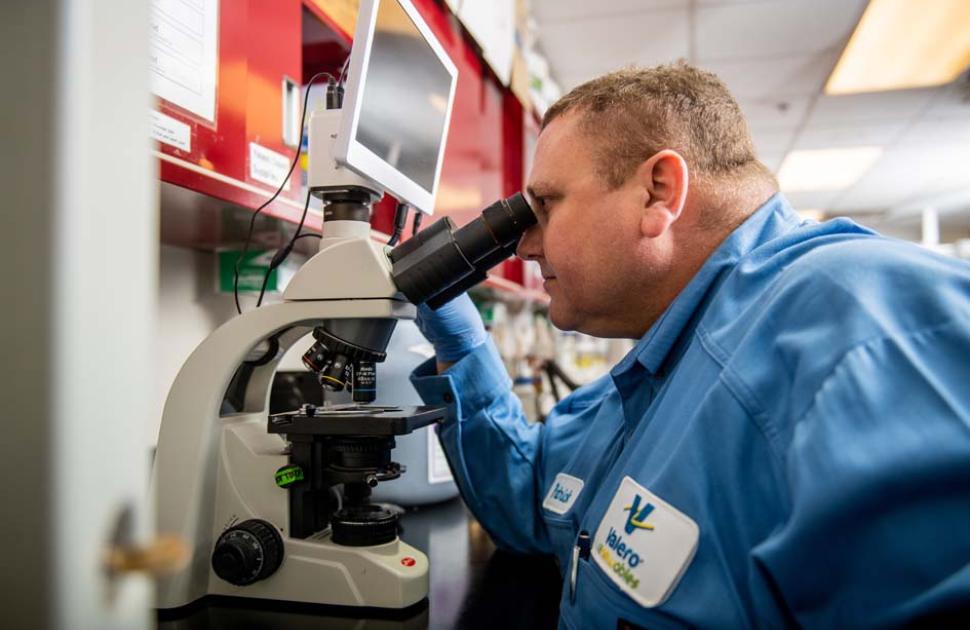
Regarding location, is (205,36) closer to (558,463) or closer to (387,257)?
(387,257)

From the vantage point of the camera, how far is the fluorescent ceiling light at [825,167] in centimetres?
508

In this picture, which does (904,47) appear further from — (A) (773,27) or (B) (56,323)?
(B) (56,323)

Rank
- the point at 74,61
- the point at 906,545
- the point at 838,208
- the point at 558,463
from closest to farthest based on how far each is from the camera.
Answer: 1. the point at 74,61
2. the point at 906,545
3. the point at 558,463
4. the point at 838,208

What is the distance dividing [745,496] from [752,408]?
0.09 metres

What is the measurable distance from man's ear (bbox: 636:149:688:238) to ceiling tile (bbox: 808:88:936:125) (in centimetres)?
371

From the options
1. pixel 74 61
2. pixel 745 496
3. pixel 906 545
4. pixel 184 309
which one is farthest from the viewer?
pixel 184 309

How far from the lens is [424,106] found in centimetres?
104

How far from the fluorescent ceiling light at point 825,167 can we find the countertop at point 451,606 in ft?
15.6

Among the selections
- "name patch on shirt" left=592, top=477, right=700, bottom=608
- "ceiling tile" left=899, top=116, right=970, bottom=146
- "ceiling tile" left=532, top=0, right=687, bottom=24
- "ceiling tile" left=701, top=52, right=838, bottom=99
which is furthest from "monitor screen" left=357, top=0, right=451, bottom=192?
"ceiling tile" left=899, top=116, right=970, bottom=146

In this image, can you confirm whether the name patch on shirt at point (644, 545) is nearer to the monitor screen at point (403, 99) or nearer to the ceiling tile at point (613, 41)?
the monitor screen at point (403, 99)

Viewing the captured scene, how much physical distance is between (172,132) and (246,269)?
59cm

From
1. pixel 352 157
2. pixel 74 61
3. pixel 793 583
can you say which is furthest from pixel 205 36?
pixel 793 583

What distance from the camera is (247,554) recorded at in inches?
32.7

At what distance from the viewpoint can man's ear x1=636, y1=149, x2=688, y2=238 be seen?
0.92 metres
